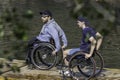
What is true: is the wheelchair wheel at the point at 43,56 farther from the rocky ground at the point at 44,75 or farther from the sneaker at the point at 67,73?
the sneaker at the point at 67,73

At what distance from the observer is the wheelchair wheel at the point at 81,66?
9234 mm

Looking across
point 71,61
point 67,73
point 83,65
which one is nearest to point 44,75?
point 67,73

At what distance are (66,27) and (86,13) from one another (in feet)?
62.0

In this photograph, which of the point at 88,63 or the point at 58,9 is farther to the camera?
the point at 58,9

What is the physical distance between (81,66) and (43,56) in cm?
94

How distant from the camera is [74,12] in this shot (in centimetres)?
202

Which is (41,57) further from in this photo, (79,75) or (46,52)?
(79,75)

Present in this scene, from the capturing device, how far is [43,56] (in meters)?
10.0

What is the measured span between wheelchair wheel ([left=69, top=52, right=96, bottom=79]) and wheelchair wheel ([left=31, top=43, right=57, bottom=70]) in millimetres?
489

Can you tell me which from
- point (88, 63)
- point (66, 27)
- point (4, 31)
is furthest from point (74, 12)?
point (66, 27)

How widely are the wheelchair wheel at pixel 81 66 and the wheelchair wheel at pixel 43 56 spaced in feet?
1.60

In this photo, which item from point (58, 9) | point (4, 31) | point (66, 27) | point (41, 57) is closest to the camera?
point (4, 31)

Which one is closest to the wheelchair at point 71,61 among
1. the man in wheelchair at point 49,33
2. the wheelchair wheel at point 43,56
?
the wheelchair wheel at point 43,56

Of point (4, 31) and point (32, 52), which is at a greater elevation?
point (4, 31)
